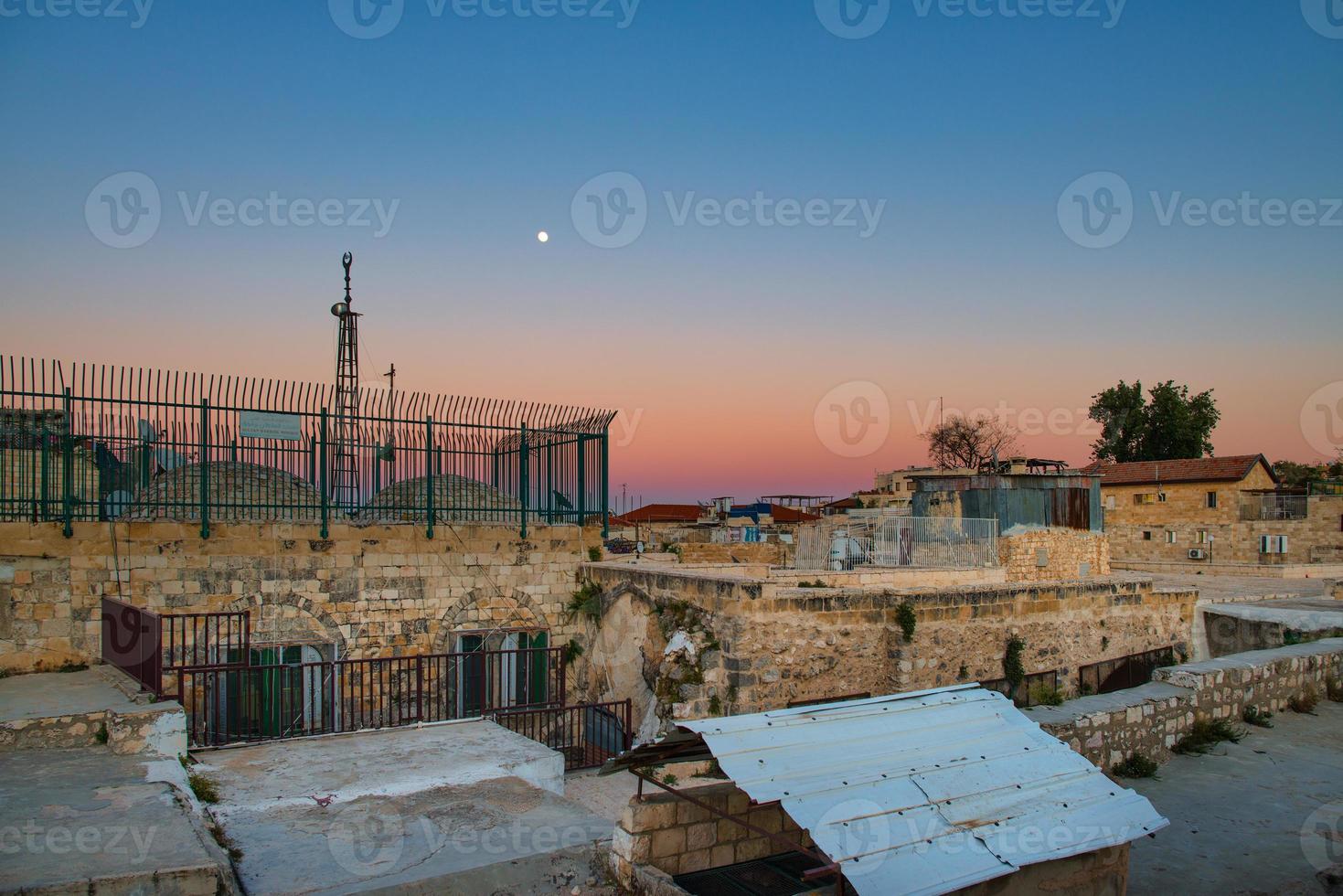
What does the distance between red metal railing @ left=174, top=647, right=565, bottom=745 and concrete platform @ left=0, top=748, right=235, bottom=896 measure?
8.49 ft

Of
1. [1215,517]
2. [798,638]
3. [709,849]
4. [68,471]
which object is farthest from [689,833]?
[1215,517]

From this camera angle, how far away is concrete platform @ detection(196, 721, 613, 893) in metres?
5.53

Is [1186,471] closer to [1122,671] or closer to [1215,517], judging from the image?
[1215,517]

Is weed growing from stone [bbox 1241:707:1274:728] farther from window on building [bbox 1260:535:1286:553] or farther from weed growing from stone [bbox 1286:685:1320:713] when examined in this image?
window on building [bbox 1260:535:1286:553]

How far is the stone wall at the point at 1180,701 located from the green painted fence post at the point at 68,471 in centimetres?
1143

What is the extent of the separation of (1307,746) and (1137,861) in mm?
4447

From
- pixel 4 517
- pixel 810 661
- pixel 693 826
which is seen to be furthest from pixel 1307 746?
pixel 4 517

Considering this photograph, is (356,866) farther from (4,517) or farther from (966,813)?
(4,517)

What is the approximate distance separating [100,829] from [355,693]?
6924 mm

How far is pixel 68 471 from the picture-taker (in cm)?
1055

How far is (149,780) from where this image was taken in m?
6.58

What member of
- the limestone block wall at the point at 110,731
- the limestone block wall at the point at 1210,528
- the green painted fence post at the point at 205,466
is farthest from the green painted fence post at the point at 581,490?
the limestone block wall at the point at 1210,528

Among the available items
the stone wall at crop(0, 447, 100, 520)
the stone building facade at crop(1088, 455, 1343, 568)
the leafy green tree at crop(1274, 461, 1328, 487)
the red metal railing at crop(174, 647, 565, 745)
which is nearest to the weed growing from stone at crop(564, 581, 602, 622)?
the red metal railing at crop(174, 647, 565, 745)

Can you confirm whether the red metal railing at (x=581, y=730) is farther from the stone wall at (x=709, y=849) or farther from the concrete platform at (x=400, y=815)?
the stone wall at (x=709, y=849)
